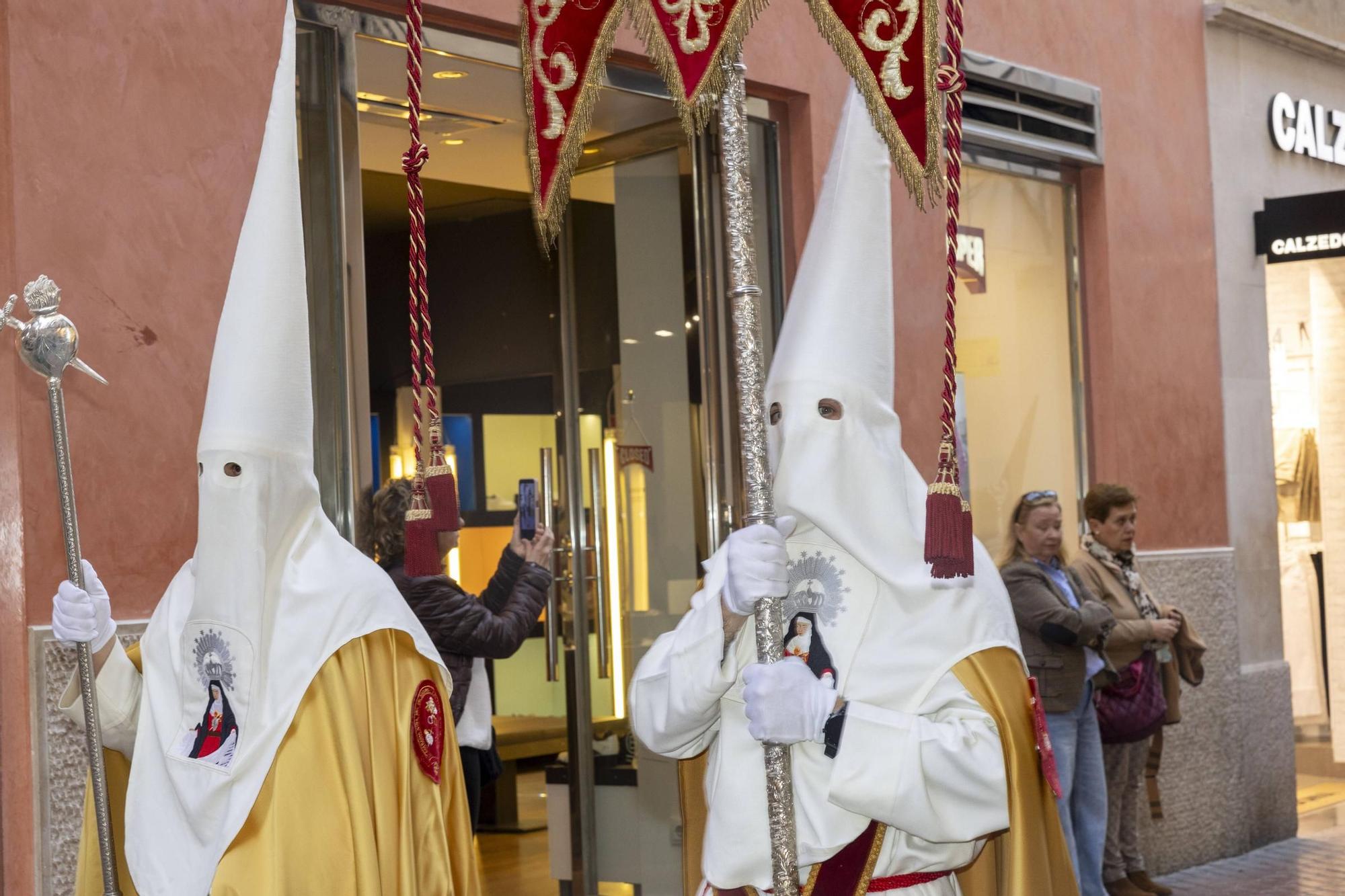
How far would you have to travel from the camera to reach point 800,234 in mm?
6730

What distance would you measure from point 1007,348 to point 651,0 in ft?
17.5

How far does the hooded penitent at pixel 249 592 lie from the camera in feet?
11.7

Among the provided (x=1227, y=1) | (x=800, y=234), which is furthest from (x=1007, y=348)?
(x=1227, y=1)

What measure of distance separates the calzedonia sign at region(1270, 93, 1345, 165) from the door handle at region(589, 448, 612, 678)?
4781 mm

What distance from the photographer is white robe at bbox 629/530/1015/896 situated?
10.1ft

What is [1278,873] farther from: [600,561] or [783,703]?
[783,703]

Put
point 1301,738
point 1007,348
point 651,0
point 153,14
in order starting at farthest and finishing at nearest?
point 1301,738 → point 1007,348 → point 153,14 → point 651,0

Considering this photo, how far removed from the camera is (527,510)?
221 inches

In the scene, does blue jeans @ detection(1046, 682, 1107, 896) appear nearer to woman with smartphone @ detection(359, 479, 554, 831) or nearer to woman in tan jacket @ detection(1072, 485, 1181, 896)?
woman in tan jacket @ detection(1072, 485, 1181, 896)

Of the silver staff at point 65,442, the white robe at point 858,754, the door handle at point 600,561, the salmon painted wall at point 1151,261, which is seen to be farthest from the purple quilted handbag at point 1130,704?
the silver staff at point 65,442

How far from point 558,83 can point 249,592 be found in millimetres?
1311

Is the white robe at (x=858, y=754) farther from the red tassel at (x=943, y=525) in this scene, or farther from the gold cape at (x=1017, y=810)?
the red tassel at (x=943, y=525)

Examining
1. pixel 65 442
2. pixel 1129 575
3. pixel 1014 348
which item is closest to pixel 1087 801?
pixel 1129 575

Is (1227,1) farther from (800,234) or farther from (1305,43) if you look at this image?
(800,234)
